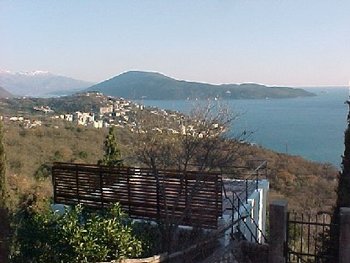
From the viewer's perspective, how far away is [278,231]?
7.30m

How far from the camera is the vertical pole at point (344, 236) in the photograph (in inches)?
261

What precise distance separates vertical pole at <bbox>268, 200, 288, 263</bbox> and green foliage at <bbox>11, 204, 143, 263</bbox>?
246 cm

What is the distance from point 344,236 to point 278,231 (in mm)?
1112

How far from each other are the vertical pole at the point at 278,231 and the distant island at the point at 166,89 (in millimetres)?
8187

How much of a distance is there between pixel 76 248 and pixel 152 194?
2746 mm

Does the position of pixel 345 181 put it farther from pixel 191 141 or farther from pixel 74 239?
pixel 74 239

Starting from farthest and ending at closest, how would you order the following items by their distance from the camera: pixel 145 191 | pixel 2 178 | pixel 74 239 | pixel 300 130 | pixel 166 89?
1. pixel 300 130
2. pixel 166 89
3. pixel 2 178
4. pixel 145 191
5. pixel 74 239

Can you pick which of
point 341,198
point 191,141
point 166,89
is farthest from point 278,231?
point 166,89

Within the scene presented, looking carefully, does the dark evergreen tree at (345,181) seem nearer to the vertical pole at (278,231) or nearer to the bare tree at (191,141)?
the vertical pole at (278,231)

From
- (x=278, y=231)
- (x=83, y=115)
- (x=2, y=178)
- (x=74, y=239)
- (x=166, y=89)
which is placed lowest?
(x=74, y=239)

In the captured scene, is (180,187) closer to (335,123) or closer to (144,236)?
(144,236)

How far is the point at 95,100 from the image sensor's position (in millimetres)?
37719

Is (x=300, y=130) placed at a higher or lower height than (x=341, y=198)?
lower

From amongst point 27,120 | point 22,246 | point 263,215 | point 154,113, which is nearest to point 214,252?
point 22,246
